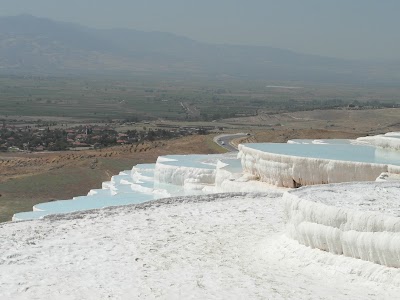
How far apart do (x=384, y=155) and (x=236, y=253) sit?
306 inches

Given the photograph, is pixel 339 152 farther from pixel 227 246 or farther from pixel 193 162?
pixel 227 246

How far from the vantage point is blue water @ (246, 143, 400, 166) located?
1617 centimetres

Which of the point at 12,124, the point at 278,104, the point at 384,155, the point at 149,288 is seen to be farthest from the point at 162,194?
the point at 278,104

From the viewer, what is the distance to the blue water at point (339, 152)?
16.2m

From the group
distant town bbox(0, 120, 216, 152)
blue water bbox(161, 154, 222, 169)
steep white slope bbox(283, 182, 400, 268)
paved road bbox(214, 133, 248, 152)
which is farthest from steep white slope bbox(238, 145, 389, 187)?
distant town bbox(0, 120, 216, 152)

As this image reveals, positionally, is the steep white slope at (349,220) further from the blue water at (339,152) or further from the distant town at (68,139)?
the distant town at (68,139)

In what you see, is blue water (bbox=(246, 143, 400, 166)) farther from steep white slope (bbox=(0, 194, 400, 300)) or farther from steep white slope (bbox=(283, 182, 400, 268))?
steep white slope (bbox=(283, 182, 400, 268))

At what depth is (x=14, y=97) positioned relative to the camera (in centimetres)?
14125

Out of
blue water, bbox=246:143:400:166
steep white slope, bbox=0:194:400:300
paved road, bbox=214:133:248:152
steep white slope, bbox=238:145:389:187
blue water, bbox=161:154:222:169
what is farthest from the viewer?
paved road, bbox=214:133:248:152

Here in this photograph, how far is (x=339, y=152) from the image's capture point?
58.5ft

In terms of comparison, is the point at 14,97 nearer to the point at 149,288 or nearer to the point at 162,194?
the point at 162,194

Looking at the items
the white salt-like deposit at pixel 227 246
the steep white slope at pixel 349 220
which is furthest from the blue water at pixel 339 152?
the steep white slope at pixel 349 220

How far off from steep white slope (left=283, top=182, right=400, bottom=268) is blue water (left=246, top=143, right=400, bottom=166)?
5.32m

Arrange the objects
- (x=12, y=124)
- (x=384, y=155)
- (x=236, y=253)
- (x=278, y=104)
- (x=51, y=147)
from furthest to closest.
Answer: (x=278, y=104) → (x=12, y=124) → (x=51, y=147) → (x=384, y=155) → (x=236, y=253)
